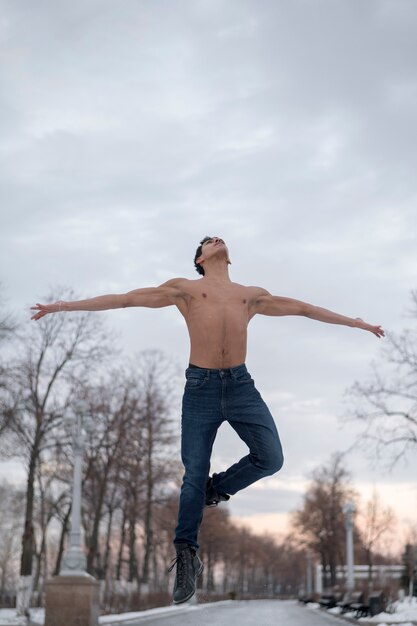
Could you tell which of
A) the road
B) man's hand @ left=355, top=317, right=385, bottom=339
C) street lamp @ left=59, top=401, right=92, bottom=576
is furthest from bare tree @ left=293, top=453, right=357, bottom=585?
man's hand @ left=355, top=317, right=385, bottom=339

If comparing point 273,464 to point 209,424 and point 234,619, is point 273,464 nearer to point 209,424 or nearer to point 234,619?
point 209,424

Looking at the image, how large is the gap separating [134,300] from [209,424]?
87 cm

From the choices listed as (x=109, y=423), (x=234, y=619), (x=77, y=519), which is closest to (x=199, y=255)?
(x=77, y=519)

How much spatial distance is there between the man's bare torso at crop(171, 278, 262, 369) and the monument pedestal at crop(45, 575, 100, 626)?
1958 centimetres

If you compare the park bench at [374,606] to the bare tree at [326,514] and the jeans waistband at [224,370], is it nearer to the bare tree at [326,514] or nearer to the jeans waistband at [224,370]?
the jeans waistband at [224,370]

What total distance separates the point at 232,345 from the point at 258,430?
20.5 inches

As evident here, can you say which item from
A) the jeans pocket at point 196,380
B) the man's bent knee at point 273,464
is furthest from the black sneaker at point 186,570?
the jeans pocket at point 196,380

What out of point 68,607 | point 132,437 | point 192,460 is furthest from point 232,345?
point 132,437

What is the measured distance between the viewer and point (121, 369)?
142ft

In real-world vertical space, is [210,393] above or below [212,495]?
above

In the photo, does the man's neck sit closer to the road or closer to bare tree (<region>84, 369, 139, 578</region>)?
the road

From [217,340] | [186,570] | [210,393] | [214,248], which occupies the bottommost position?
[186,570]

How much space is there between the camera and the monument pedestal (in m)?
22.7

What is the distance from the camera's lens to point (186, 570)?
4.79m
